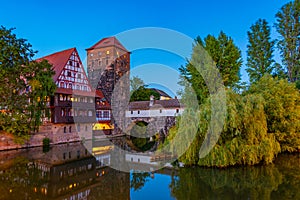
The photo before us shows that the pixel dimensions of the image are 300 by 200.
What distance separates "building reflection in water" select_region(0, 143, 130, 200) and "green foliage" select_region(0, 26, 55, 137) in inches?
131

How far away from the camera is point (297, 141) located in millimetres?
14438

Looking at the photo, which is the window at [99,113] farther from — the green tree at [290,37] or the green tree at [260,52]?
the green tree at [290,37]

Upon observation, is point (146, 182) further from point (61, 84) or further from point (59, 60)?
point (59, 60)

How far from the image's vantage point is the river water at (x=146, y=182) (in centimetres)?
773

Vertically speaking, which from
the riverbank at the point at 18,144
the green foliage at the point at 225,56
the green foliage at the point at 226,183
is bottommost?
the green foliage at the point at 226,183

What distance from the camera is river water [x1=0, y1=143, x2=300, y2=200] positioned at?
7727 millimetres

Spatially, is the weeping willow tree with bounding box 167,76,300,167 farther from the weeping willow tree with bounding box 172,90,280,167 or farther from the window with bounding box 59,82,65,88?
the window with bounding box 59,82,65,88

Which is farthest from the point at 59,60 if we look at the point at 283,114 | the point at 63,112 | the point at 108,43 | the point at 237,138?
the point at 283,114

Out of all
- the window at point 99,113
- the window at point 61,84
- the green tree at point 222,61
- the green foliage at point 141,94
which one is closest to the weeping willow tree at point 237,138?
the green tree at point 222,61

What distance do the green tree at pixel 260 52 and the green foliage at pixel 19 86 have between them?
752 inches

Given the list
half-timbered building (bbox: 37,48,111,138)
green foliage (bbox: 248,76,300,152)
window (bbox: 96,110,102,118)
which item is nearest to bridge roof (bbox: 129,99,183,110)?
window (bbox: 96,110,102,118)

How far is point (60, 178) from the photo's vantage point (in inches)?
396

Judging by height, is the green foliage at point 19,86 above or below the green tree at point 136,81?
below

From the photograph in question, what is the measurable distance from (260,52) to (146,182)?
19.8 meters
